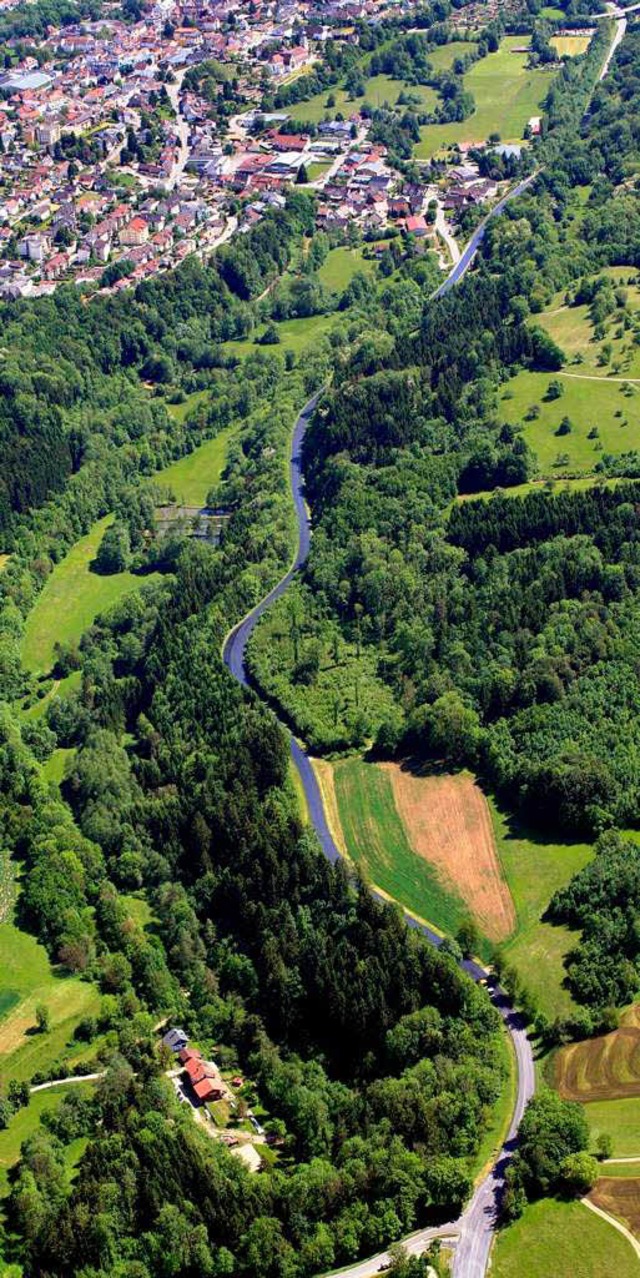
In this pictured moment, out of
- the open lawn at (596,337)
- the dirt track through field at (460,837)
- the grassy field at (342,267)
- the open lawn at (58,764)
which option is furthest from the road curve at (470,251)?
the dirt track through field at (460,837)

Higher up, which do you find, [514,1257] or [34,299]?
[34,299]

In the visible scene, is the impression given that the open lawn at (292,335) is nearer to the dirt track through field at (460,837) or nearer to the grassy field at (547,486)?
the grassy field at (547,486)

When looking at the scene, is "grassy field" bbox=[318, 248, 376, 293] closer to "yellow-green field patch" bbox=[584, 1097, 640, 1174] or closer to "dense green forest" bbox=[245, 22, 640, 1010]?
"dense green forest" bbox=[245, 22, 640, 1010]

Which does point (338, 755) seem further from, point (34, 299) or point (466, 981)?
point (34, 299)

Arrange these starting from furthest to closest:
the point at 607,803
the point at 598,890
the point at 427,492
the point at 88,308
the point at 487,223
A: the point at 487,223 < the point at 88,308 < the point at 427,492 < the point at 607,803 < the point at 598,890

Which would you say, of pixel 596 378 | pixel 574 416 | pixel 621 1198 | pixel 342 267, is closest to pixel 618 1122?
pixel 621 1198

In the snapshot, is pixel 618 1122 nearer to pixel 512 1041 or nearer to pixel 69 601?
pixel 512 1041

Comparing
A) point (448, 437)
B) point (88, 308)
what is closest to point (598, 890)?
point (448, 437)
